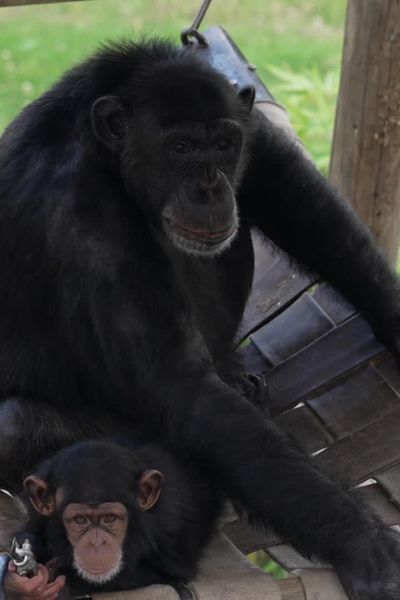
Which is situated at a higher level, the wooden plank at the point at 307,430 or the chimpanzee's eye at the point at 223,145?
the chimpanzee's eye at the point at 223,145

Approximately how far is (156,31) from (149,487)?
875cm

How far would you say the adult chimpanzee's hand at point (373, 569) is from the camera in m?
3.54

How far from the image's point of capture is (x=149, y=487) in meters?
3.73

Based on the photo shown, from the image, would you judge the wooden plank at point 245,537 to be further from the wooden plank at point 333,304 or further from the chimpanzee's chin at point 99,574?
the wooden plank at point 333,304

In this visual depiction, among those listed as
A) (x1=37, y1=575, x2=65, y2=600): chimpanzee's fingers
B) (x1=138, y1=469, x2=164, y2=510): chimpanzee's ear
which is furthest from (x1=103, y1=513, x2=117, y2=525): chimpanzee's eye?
(x1=37, y1=575, x2=65, y2=600): chimpanzee's fingers

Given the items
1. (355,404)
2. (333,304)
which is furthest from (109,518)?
(333,304)

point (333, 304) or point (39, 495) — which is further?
point (333, 304)

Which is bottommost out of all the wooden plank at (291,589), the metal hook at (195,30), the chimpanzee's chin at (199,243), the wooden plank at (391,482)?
the wooden plank at (391,482)

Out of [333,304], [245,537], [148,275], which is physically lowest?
[245,537]

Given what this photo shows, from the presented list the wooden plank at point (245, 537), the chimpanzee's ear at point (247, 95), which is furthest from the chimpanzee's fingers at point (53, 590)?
the chimpanzee's ear at point (247, 95)

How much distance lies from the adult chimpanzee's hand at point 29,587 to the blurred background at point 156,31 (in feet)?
24.2

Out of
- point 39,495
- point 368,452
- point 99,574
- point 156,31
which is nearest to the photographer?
point 99,574

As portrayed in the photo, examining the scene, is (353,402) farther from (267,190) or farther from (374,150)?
(374,150)

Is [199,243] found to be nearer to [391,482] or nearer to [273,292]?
[391,482]
